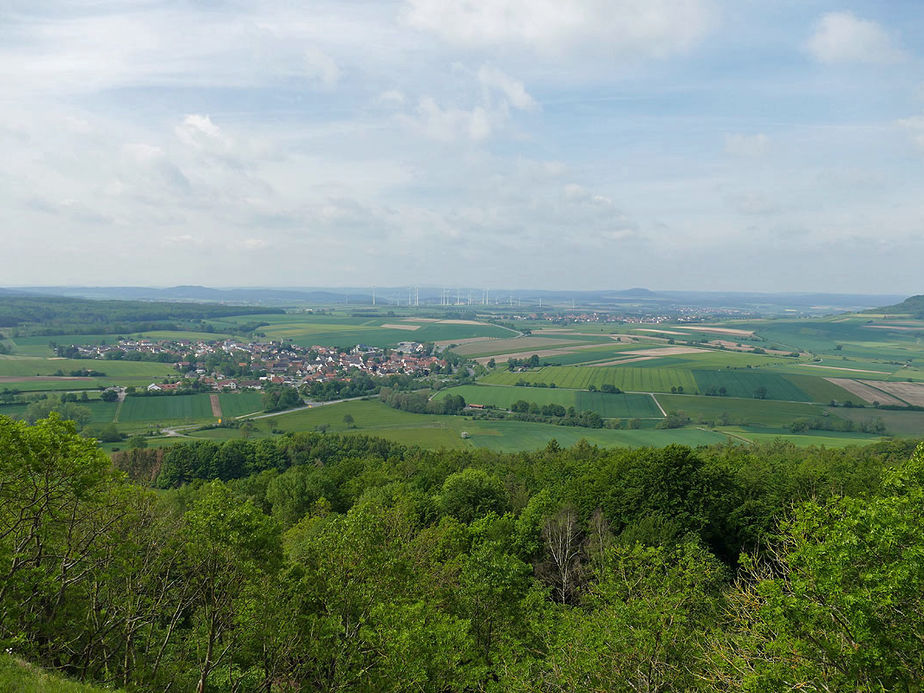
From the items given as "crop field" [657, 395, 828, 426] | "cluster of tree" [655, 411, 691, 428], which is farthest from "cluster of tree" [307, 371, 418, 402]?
"crop field" [657, 395, 828, 426]

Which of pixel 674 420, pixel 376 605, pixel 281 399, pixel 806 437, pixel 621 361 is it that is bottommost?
pixel 806 437

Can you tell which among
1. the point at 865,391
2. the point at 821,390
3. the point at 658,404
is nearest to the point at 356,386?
the point at 658,404

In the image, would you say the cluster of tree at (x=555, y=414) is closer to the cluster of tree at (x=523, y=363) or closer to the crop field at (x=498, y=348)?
the cluster of tree at (x=523, y=363)

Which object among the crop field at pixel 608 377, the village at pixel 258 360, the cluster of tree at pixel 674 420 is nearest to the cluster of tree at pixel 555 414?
the cluster of tree at pixel 674 420

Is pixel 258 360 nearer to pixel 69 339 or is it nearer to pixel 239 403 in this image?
pixel 239 403

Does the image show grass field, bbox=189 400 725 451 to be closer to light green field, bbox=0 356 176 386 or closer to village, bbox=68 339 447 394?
village, bbox=68 339 447 394
